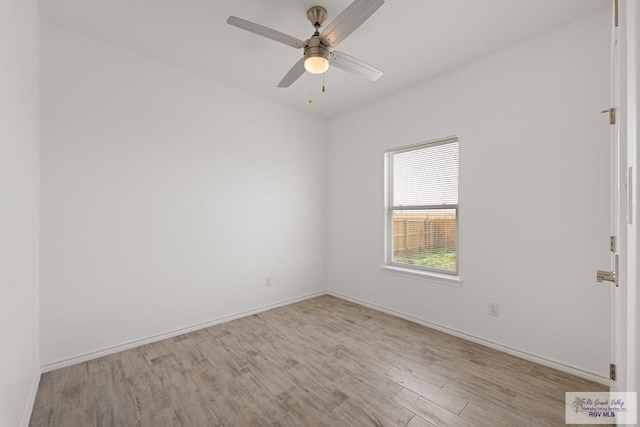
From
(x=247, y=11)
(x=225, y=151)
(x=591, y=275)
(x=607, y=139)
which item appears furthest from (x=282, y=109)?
(x=591, y=275)

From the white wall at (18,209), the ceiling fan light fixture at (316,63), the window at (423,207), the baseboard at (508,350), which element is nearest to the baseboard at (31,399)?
the white wall at (18,209)

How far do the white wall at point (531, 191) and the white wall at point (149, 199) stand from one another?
190 centimetres

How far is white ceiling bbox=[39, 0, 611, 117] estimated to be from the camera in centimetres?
204

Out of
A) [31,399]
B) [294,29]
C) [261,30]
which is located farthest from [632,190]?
[31,399]

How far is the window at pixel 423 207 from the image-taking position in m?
3.02

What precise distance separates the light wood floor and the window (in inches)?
34.1

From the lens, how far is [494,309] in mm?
2590

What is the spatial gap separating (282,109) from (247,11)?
1739 millimetres

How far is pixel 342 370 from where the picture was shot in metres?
2.23

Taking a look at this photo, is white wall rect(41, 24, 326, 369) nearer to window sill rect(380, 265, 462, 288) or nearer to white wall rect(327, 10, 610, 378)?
window sill rect(380, 265, 462, 288)

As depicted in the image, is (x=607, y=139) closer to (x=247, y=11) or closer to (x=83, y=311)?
(x=247, y=11)

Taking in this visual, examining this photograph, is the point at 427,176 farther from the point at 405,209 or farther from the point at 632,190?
the point at 632,190

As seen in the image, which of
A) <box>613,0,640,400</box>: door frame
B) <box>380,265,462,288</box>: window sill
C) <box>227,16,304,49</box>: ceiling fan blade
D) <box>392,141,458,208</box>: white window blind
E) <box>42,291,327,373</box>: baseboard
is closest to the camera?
<box>613,0,640,400</box>: door frame

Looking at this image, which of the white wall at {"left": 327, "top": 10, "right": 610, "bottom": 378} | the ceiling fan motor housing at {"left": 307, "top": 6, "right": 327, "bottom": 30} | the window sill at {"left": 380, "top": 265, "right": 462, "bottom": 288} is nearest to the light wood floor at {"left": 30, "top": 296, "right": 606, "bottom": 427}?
the white wall at {"left": 327, "top": 10, "right": 610, "bottom": 378}
